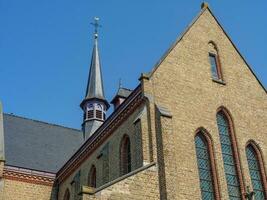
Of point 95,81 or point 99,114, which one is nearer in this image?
point 99,114

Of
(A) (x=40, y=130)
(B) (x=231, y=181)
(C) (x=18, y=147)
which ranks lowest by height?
(B) (x=231, y=181)

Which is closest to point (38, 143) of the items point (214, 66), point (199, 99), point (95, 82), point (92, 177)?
point (92, 177)

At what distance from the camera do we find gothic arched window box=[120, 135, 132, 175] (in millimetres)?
17422

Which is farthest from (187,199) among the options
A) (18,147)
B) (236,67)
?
(18,147)

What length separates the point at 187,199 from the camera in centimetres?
1437

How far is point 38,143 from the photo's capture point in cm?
2800

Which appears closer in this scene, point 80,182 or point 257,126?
point 257,126

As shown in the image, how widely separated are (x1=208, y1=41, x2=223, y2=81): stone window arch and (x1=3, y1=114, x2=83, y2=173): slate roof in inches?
475

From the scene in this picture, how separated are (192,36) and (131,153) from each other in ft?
20.0

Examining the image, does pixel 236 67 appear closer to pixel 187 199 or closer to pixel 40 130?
pixel 187 199

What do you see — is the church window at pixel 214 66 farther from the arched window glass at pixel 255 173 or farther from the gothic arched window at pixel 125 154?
the gothic arched window at pixel 125 154

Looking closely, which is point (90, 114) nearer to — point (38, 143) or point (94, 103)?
point (94, 103)

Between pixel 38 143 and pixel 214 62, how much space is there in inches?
554

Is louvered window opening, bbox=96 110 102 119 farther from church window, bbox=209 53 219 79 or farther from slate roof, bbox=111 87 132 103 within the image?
church window, bbox=209 53 219 79
